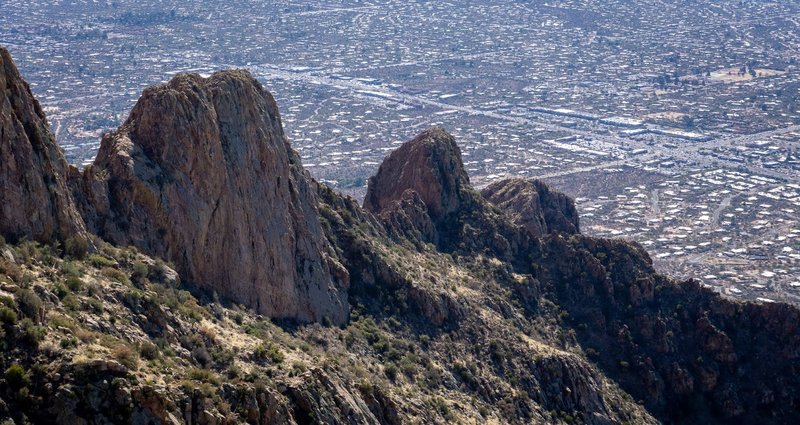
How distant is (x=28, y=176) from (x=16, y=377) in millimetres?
11167

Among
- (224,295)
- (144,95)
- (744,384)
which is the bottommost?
(744,384)

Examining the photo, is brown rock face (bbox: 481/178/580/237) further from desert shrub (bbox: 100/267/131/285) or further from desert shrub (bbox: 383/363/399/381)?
desert shrub (bbox: 100/267/131/285)

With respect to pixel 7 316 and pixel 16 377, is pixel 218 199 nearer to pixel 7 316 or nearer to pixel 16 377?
pixel 7 316

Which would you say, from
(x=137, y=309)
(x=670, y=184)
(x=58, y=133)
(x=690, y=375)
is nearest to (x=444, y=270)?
(x=690, y=375)

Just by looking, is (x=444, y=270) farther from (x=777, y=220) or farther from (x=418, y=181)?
(x=777, y=220)

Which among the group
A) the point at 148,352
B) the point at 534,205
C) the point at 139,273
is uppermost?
the point at 148,352

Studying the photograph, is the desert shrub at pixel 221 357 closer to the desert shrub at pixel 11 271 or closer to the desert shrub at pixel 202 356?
the desert shrub at pixel 202 356

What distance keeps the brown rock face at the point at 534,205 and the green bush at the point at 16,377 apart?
2010 inches

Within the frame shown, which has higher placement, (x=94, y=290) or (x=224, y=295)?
(x=94, y=290)

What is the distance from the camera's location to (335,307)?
5291 cm

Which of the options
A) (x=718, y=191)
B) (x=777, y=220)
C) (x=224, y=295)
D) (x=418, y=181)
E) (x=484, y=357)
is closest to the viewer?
(x=224, y=295)

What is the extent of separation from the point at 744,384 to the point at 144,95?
38230mm

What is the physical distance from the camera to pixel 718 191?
6900 inches

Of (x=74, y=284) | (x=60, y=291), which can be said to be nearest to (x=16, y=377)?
(x=60, y=291)
